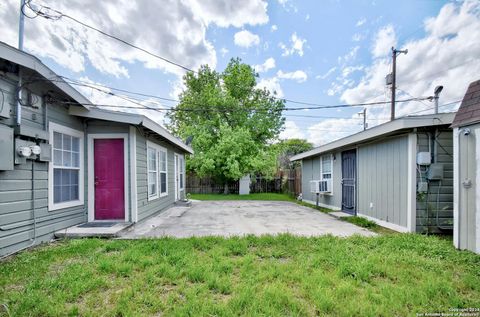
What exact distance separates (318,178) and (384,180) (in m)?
4.04

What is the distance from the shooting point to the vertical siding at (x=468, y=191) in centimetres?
344

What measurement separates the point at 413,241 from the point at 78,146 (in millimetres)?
6684

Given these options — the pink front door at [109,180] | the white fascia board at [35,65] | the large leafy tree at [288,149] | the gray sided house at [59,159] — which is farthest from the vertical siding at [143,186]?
the large leafy tree at [288,149]

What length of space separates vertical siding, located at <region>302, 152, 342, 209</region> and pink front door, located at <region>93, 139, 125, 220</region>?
651 cm

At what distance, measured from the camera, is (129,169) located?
5137 mm

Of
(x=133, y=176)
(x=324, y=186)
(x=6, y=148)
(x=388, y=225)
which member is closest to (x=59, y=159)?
(x=6, y=148)

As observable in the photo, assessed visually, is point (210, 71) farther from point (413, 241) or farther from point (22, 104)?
point (413, 241)

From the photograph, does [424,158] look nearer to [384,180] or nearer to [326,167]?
[384,180]

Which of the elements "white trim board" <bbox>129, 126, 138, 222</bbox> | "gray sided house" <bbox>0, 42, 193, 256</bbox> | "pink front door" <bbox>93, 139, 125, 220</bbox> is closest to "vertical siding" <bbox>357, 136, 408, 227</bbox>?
"gray sided house" <bbox>0, 42, 193, 256</bbox>

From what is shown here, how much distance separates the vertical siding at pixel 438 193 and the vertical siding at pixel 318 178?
3.10 metres

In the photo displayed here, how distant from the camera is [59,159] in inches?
175

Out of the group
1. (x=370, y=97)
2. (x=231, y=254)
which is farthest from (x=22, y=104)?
(x=370, y=97)

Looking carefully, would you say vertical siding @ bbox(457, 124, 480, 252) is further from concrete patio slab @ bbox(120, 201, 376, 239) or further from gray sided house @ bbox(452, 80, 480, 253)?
concrete patio slab @ bbox(120, 201, 376, 239)

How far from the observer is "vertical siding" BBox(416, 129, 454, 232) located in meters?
4.71
